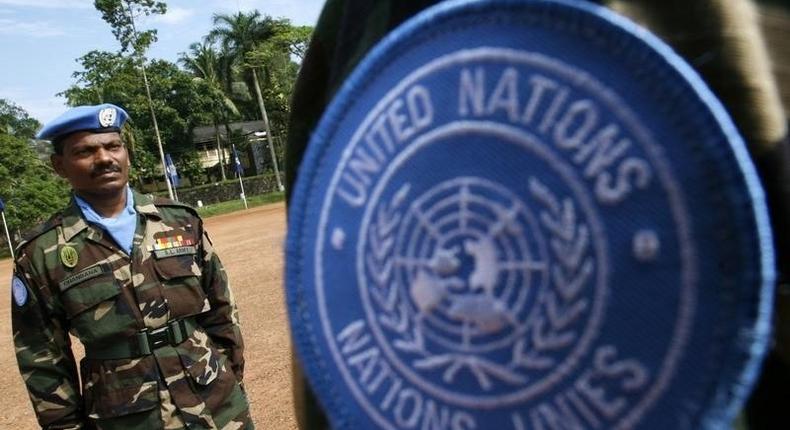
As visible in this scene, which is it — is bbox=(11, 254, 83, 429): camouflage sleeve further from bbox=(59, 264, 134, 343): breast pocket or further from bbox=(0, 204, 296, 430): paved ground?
bbox=(0, 204, 296, 430): paved ground

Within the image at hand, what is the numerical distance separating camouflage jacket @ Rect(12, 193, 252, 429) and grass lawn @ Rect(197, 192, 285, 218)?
886 inches

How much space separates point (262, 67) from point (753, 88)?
33.2 meters

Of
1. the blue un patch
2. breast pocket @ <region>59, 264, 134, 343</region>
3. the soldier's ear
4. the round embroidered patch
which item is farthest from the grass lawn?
the blue un patch

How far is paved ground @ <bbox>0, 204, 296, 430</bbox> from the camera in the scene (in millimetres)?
4547

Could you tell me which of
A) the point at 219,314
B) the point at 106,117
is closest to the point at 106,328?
the point at 219,314

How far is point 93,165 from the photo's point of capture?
2.70 meters

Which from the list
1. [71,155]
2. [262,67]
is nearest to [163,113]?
[262,67]

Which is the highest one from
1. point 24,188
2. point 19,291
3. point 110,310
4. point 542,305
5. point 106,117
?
point 24,188

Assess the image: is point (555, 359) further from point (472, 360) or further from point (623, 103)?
point (623, 103)

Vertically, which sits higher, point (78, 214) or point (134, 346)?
point (78, 214)

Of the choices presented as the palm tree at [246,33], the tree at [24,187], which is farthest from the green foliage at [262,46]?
the tree at [24,187]

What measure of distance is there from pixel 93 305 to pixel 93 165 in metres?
0.56

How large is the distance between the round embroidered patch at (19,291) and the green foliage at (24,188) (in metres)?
21.3

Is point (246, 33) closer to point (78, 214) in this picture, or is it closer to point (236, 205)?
point (236, 205)
